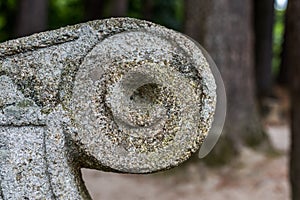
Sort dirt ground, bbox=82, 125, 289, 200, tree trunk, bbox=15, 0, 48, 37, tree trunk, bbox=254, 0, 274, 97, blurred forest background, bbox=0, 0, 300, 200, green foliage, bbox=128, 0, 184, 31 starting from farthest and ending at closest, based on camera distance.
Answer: green foliage, bbox=128, 0, 184, 31 < tree trunk, bbox=254, 0, 274, 97 < tree trunk, bbox=15, 0, 48, 37 < dirt ground, bbox=82, 125, 289, 200 < blurred forest background, bbox=0, 0, 300, 200

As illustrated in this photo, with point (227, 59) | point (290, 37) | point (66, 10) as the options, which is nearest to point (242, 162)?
point (227, 59)

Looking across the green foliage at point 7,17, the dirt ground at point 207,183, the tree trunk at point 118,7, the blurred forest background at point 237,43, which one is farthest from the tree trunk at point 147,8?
the dirt ground at point 207,183

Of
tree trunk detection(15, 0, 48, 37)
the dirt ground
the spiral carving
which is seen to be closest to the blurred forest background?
tree trunk detection(15, 0, 48, 37)

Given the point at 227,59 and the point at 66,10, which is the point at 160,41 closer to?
the point at 227,59

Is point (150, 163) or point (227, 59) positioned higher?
point (150, 163)

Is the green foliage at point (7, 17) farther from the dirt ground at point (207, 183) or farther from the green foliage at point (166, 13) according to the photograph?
the dirt ground at point (207, 183)

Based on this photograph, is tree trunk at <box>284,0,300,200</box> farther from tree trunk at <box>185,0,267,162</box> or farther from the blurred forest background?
tree trunk at <box>185,0,267,162</box>
